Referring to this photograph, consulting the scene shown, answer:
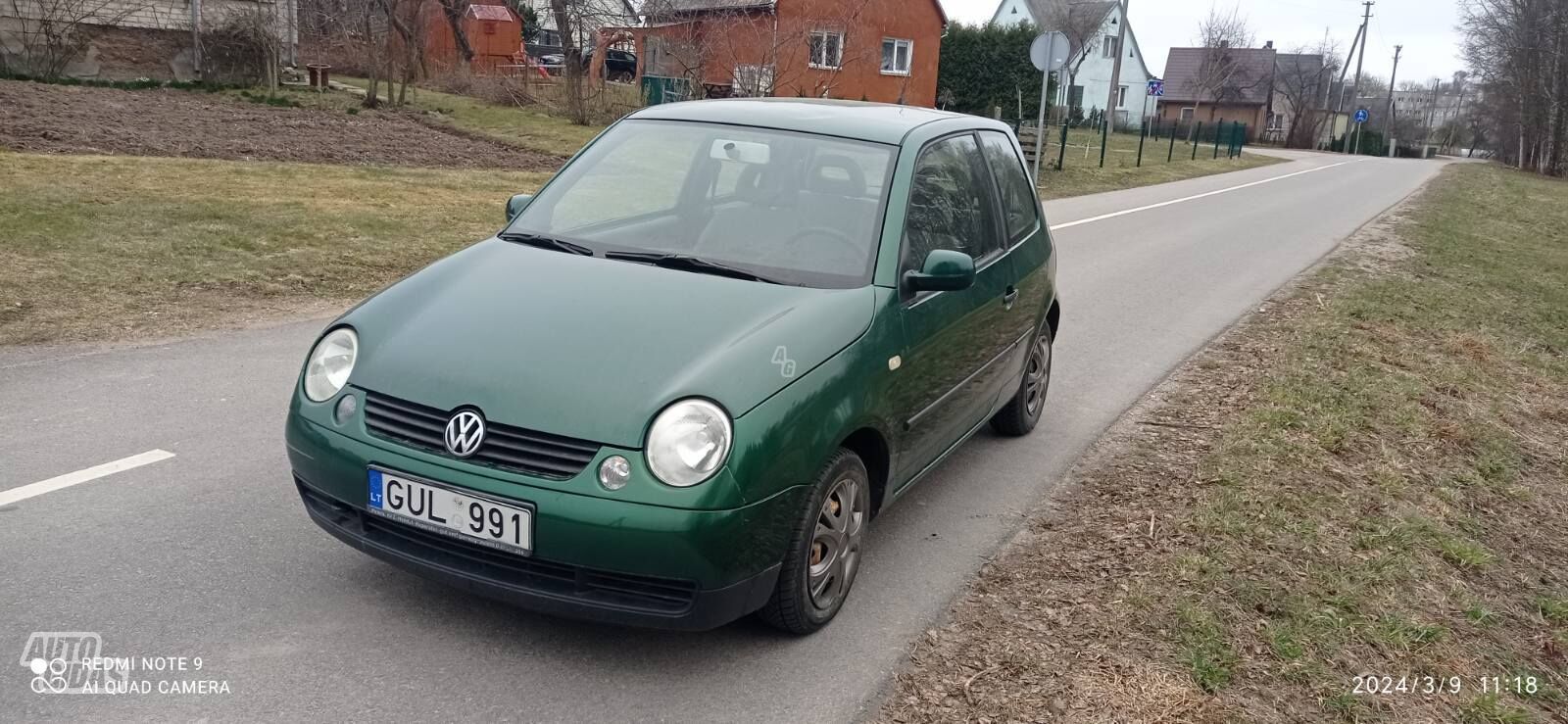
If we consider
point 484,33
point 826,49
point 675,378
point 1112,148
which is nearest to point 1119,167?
point 826,49

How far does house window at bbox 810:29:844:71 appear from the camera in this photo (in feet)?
91.0

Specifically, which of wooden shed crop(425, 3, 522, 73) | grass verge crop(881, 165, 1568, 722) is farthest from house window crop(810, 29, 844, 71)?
grass verge crop(881, 165, 1568, 722)

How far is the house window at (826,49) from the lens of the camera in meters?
27.7

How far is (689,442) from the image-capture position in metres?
3.20

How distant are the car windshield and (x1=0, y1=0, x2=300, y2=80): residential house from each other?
22757 millimetres

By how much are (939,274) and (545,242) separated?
1.52 meters

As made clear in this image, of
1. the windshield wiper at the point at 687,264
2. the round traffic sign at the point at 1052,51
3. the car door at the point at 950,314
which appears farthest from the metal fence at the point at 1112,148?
the windshield wiper at the point at 687,264

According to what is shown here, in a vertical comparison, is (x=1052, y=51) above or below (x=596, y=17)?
below

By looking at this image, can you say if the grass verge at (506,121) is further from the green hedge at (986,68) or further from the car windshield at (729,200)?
the green hedge at (986,68)

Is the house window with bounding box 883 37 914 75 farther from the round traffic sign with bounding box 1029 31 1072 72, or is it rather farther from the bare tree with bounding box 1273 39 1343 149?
the bare tree with bounding box 1273 39 1343 149

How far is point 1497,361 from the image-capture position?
8.58 metres

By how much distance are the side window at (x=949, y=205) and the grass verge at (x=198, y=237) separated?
16.5 ft

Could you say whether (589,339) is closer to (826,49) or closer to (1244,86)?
(826,49)

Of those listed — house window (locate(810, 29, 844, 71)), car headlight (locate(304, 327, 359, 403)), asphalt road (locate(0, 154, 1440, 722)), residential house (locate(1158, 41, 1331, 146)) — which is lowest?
asphalt road (locate(0, 154, 1440, 722))
